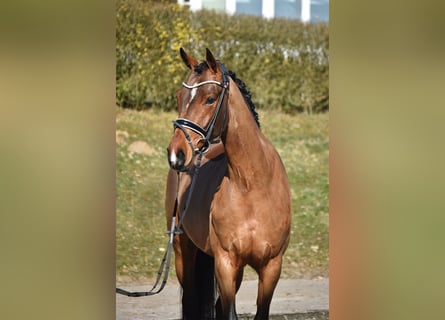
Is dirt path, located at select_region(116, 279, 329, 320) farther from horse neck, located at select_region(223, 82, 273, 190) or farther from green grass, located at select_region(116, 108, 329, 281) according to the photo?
horse neck, located at select_region(223, 82, 273, 190)

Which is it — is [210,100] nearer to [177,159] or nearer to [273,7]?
[177,159]

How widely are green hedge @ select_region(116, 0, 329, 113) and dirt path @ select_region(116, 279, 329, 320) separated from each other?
185cm

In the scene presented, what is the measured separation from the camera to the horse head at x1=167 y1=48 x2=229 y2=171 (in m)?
3.15

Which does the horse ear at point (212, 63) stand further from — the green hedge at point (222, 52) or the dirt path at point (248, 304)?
the green hedge at point (222, 52)

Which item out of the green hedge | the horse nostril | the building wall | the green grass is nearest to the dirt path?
the green grass

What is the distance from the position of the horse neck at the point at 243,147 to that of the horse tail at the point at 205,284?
85cm
